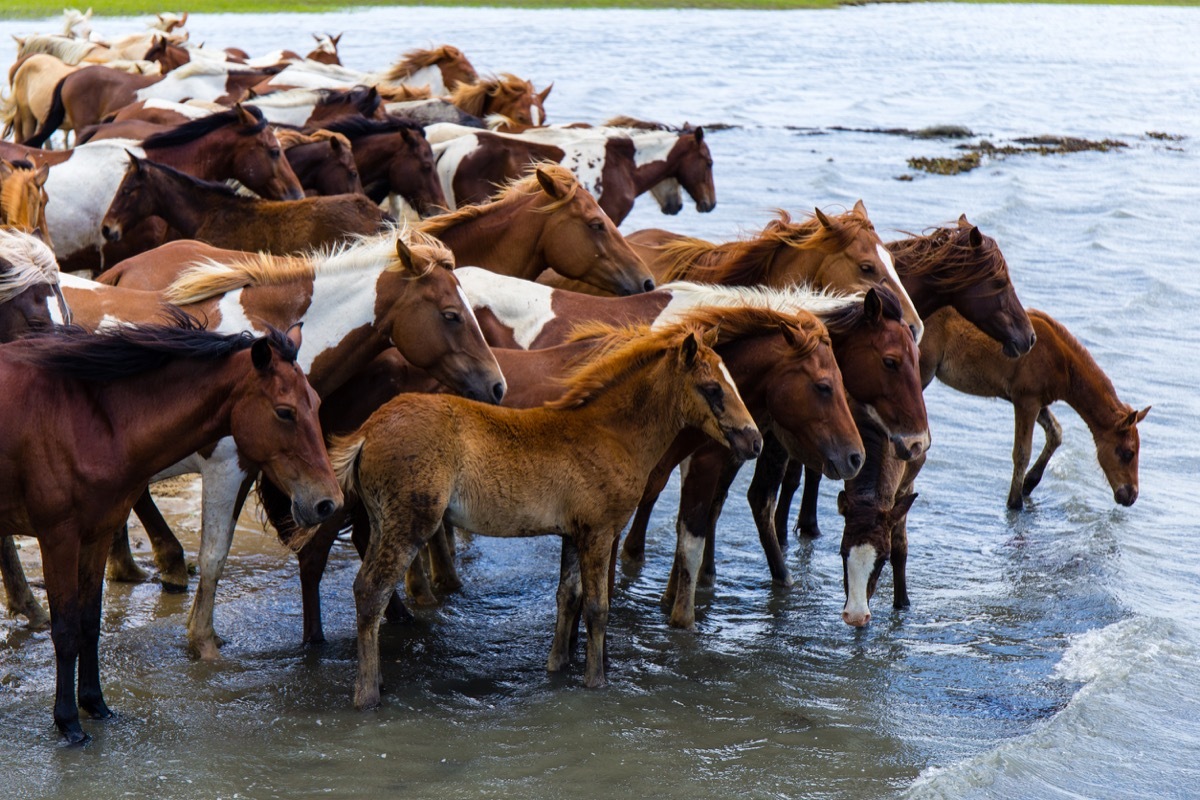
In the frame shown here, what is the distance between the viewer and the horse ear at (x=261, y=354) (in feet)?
17.0

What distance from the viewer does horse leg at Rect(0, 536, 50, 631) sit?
21.3ft

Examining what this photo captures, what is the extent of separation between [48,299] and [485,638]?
271 centimetres

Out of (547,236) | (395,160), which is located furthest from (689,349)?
(395,160)

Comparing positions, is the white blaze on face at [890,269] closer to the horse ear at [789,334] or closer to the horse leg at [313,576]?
the horse ear at [789,334]

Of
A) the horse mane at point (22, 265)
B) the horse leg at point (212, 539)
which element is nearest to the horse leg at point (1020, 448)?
the horse leg at point (212, 539)

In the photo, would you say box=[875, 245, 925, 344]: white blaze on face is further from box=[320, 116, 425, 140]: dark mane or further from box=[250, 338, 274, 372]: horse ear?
box=[320, 116, 425, 140]: dark mane

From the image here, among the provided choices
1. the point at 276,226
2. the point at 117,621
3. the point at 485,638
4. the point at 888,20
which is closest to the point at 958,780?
the point at 485,638

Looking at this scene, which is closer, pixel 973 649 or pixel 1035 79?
pixel 973 649

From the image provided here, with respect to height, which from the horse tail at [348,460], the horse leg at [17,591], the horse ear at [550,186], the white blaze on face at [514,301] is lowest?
the horse leg at [17,591]

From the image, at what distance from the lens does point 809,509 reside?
8.94 meters

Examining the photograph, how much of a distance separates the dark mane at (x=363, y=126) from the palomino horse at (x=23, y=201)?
301 cm

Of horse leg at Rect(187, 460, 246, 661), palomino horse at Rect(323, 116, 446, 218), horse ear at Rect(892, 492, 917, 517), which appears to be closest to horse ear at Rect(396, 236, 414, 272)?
horse leg at Rect(187, 460, 246, 661)

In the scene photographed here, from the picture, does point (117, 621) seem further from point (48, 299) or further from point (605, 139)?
point (605, 139)

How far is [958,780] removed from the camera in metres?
5.72
